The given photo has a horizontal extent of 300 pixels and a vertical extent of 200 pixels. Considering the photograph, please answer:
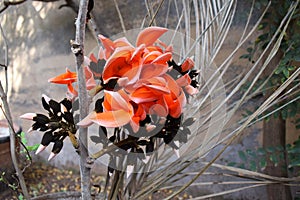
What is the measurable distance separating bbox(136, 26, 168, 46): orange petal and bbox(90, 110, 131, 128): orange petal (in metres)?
0.08

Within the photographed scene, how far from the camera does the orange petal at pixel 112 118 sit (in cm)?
27

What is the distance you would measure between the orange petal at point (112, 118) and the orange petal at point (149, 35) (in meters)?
0.08

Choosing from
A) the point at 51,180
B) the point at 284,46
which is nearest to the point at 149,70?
the point at 284,46

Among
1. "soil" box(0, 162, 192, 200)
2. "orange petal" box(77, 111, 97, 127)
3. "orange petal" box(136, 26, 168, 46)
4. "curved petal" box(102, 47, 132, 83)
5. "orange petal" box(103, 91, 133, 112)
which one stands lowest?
"soil" box(0, 162, 192, 200)

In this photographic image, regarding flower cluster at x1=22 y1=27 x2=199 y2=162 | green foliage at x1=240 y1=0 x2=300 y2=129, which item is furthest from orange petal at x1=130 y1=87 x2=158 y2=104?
green foliage at x1=240 y1=0 x2=300 y2=129

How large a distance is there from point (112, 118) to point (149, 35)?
0.09 metres

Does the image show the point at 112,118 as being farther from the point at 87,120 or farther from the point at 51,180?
the point at 51,180

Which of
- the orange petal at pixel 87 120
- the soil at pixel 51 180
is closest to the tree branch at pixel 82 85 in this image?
the orange petal at pixel 87 120

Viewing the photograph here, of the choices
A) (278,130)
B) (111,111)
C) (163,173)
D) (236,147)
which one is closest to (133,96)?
(111,111)

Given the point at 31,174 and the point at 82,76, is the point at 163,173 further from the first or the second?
the point at 31,174

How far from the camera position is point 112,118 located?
0.90ft

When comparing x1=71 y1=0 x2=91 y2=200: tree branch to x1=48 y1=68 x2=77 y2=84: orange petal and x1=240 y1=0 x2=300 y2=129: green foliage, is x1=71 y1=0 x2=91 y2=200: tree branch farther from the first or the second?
x1=240 y1=0 x2=300 y2=129: green foliage

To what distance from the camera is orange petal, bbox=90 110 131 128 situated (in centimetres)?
27

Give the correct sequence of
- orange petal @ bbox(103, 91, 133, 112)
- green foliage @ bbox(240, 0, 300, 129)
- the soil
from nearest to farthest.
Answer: orange petal @ bbox(103, 91, 133, 112) → green foliage @ bbox(240, 0, 300, 129) → the soil
